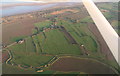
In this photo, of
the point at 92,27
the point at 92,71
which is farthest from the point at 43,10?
the point at 92,71

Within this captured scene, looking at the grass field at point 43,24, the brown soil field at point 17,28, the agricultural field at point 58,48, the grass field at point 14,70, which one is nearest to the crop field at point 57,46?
the agricultural field at point 58,48

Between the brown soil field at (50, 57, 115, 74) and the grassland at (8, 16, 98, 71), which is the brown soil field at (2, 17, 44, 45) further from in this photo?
the brown soil field at (50, 57, 115, 74)

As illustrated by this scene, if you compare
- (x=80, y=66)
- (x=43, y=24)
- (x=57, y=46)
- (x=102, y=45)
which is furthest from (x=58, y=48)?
(x=43, y=24)

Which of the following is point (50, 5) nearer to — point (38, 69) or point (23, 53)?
point (23, 53)

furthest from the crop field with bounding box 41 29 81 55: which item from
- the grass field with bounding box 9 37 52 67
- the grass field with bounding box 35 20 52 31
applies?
the grass field with bounding box 35 20 52 31

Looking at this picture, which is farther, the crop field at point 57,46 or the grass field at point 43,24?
the grass field at point 43,24

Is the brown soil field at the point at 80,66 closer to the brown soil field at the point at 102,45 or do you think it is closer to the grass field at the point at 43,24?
the brown soil field at the point at 102,45
